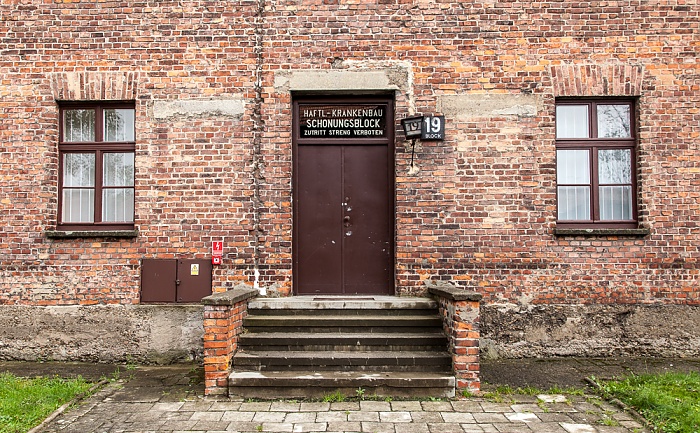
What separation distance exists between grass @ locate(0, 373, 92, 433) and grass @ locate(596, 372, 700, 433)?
5489 millimetres

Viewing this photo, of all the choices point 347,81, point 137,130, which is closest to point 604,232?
point 347,81

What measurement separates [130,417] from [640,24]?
304 inches

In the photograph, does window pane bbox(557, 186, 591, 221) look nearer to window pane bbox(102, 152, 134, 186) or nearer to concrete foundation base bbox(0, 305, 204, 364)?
concrete foundation base bbox(0, 305, 204, 364)

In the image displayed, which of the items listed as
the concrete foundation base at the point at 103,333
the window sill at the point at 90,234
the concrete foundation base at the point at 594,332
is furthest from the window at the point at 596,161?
the window sill at the point at 90,234

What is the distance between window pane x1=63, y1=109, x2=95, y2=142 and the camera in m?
7.13

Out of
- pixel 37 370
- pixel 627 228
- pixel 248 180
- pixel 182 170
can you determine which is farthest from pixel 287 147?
pixel 627 228

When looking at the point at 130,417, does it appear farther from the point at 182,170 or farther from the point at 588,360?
the point at 588,360

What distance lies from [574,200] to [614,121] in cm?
122

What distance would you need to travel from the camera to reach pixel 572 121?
7.08 metres

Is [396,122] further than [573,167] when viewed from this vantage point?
No

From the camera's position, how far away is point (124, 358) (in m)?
6.77

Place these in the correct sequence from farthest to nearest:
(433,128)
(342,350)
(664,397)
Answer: (433,128), (342,350), (664,397)

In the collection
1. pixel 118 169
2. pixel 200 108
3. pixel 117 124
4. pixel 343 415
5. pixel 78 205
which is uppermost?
pixel 200 108

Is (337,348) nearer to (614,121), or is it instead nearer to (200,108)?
(200,108)
